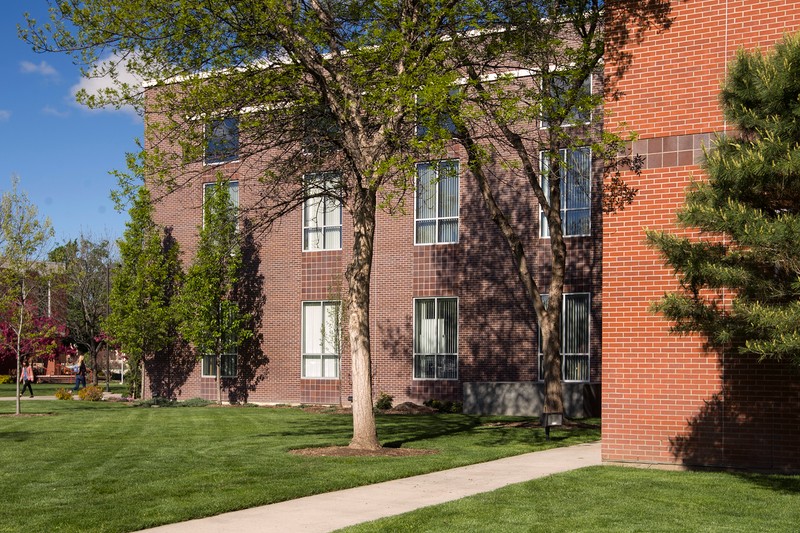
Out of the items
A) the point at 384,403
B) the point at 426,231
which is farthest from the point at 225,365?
the point at 426,231

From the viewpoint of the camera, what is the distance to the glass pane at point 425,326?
30.5 metres

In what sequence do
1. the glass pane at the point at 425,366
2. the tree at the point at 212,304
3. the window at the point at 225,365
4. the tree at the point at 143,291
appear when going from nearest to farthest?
the glass pane at the point at 425,366 < the tree at the point at 212,304 < the tree at the point at 143,291 < the window at the point at 225,365

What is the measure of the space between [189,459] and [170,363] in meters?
21.2

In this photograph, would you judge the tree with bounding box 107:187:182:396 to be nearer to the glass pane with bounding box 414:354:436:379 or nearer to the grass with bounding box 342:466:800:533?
the glass pane with bounding box 414:354:436:379

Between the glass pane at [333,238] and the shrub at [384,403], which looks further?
the glass pane at [333,238]

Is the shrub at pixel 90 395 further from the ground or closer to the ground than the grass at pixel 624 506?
closer to the ground

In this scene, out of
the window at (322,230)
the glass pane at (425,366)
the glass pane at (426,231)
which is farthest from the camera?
the window at (322,230)

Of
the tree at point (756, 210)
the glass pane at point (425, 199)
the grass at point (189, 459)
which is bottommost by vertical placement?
the grass at point (189, 459)

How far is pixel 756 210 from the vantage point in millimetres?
10070

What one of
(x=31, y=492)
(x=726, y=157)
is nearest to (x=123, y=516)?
(x=31, y=492)

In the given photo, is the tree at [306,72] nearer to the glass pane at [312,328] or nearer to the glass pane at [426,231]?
the glass pane at [426,231]

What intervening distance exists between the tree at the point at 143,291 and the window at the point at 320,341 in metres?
4.77

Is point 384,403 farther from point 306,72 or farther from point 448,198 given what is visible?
point 306,72

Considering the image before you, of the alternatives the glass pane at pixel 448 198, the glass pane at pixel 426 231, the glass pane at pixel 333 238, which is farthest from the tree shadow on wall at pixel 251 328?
the glass pane at pixel 448 198
